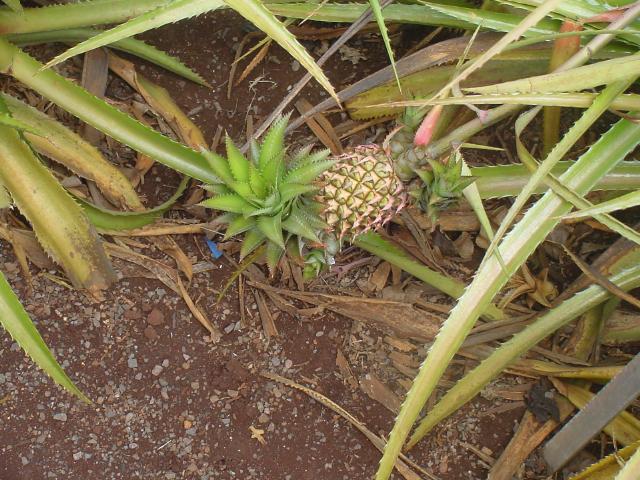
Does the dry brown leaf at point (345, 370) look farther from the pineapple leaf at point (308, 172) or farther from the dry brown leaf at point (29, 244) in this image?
the dry brown leaf at point (29, 244)

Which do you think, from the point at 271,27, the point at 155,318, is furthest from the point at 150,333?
the point at 271,27

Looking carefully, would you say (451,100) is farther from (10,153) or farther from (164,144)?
(10,153)

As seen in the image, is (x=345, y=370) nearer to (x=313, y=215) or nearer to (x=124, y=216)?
(x=313, y=215)

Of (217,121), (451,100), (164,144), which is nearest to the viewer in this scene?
(451,100)

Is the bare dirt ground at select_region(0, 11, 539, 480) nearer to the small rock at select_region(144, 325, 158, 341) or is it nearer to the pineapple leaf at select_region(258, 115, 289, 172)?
the small rock at select_region(144, 325, 158, 341)

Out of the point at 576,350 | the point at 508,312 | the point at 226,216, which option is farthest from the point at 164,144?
the point at 576,350

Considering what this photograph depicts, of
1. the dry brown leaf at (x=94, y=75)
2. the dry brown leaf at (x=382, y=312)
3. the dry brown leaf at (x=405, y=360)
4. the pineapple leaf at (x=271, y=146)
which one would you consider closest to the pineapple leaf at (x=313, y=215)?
the pineapple leaf at (x=271, y=146)
